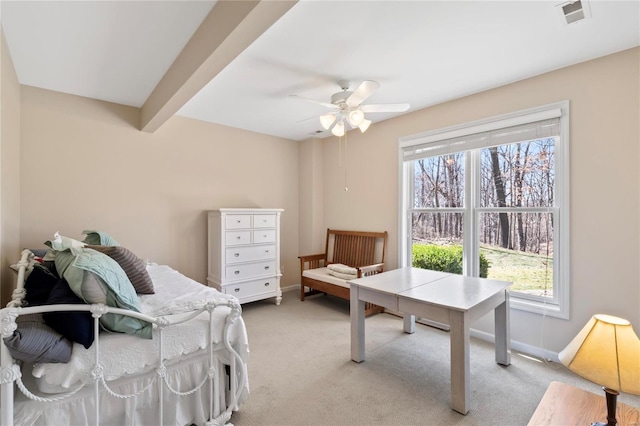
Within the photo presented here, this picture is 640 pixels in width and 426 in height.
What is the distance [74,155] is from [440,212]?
420 cm

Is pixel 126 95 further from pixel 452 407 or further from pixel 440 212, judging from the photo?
pixel 452 407

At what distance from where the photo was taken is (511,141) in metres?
2.87

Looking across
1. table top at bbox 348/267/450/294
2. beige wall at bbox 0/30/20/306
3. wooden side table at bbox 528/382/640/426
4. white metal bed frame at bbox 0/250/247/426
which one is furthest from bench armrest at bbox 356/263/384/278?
beige wall at bbox 0/30/20/306

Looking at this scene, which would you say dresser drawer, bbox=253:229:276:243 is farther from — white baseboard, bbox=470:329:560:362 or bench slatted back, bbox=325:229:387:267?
white baseboard, bbox=470:329:560:362

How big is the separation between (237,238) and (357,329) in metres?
2.02

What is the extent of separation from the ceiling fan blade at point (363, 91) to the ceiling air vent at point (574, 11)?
1.19 m

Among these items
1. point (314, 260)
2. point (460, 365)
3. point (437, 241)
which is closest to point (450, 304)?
point (460, 365)

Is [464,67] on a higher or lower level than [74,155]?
higher

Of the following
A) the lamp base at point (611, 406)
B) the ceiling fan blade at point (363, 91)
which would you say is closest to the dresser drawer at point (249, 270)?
the ceiling fan blade at point (363, 91)

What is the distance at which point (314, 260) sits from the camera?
4.61 m

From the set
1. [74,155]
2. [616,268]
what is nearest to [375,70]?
[616,268]

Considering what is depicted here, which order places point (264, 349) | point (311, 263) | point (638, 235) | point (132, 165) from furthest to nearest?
1. point (311, 263)
2. point (132, 165)
3. point (264, 349)
4. point (638, 235)

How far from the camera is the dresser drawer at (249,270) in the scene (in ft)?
12.4

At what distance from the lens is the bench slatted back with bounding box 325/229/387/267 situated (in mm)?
4102
